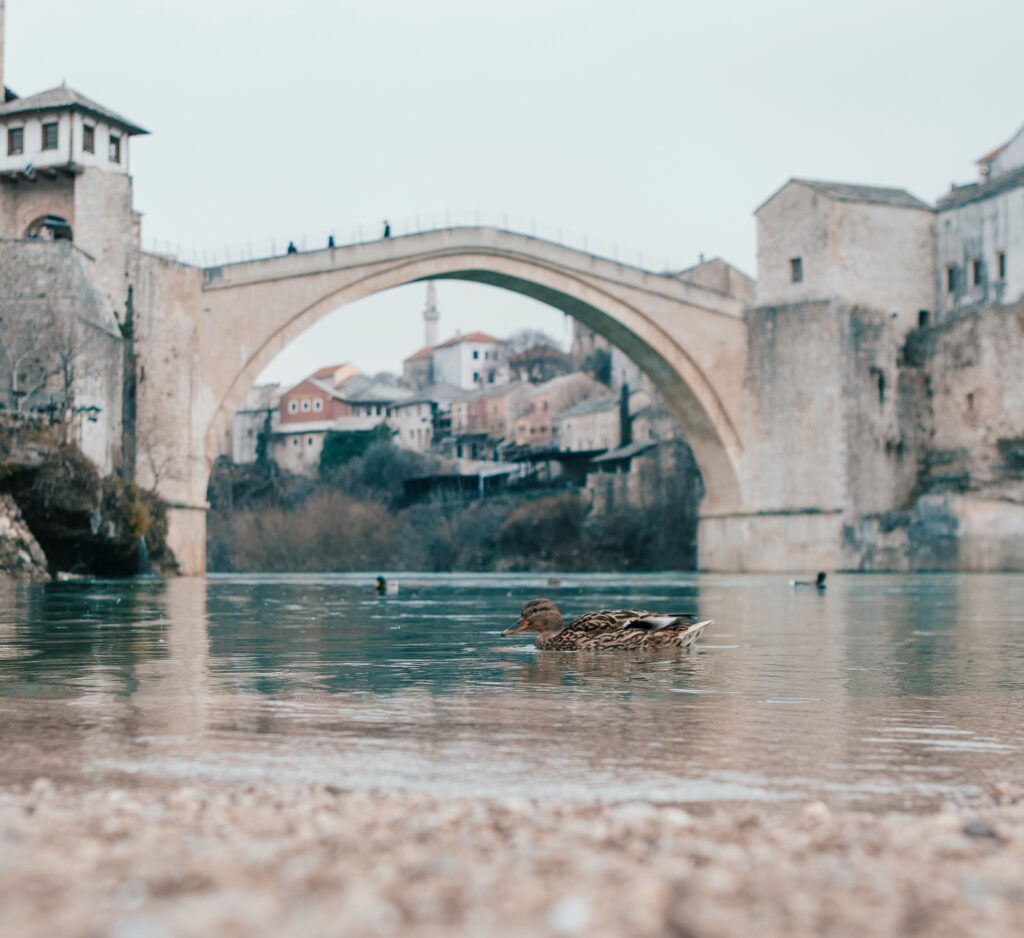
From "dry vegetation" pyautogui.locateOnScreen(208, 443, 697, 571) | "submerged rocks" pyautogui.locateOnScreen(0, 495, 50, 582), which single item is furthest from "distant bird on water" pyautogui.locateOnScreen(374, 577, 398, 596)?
"dry vegetation" pyautogui.locateOnScreen(208, 443, 697, 571)

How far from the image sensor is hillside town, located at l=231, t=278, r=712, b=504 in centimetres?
6794

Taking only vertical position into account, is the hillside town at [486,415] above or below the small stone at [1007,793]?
above

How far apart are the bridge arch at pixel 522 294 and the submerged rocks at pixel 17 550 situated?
1076 cm

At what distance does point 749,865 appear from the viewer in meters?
3.09

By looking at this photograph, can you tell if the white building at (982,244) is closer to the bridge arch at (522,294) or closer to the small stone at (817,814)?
the bridge arch at (522,294)

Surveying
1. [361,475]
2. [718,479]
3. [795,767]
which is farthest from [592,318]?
[795,767]

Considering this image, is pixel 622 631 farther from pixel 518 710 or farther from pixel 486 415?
pixel 486 415

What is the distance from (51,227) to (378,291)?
29.3 ft

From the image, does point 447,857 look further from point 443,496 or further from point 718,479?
point 443,496

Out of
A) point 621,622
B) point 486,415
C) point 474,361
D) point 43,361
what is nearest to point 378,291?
point 43,361

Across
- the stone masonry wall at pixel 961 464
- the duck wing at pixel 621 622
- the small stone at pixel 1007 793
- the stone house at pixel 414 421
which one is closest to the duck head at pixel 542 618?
the duck wing at pixel 621 622

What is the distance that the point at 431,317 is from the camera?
119m

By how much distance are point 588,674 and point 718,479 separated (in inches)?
1633

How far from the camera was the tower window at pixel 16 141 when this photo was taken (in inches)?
1521
